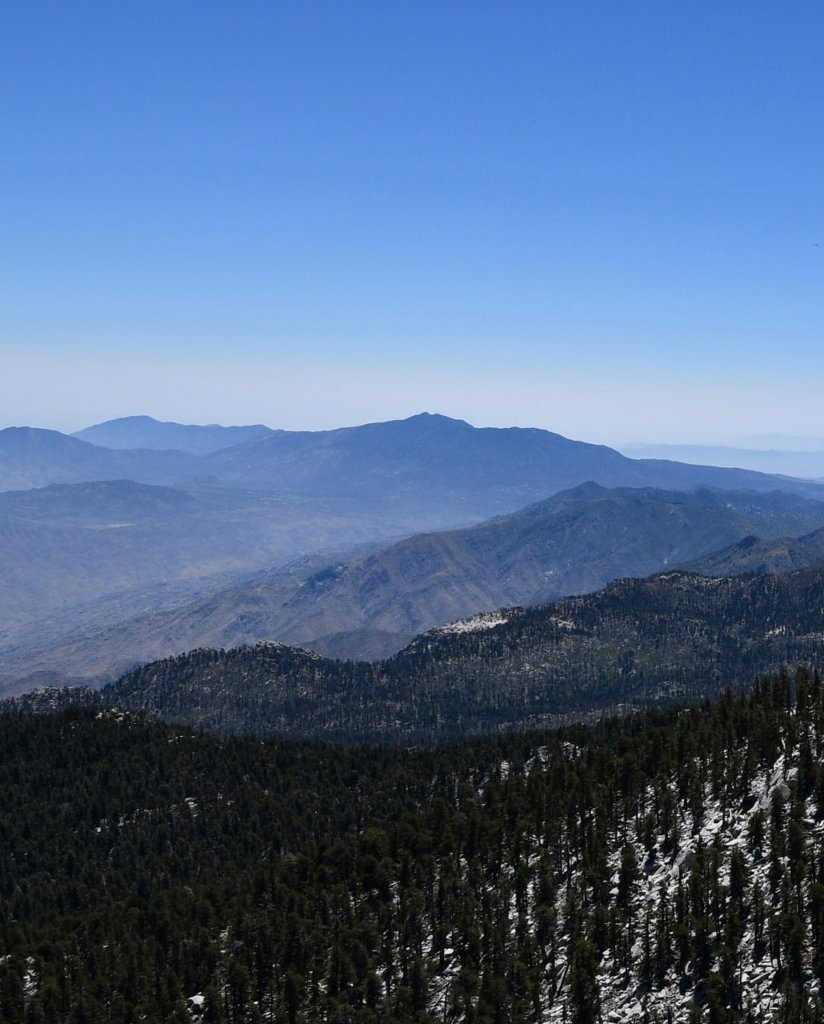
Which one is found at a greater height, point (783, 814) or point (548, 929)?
point (783, 814)

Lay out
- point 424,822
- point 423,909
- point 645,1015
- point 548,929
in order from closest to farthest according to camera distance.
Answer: point 645,1015, point 548,929, point 423,909, point 424,822

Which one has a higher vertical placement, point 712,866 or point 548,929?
point 712,866

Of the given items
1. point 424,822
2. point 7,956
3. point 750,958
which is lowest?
point 7,956

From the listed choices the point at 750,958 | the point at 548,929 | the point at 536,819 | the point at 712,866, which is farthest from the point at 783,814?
the point at 536,819

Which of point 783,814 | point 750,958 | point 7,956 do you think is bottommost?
point 7,956

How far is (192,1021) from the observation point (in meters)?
139

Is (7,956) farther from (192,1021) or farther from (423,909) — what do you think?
(423,909)

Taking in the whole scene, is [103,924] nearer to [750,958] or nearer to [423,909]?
[423,909]

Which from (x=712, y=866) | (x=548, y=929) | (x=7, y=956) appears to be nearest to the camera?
(x=712, y=866)

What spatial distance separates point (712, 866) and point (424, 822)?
79102mm

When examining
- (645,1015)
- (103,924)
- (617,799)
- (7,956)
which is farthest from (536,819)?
(7,956)

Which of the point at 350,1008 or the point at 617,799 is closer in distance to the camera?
the point at 350,1008

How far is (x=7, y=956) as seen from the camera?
556 ft

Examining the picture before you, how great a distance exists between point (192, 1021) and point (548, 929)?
53.5 m
